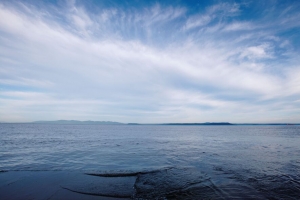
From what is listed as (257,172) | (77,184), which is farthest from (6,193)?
(257,172)

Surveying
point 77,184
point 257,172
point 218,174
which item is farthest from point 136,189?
point 257,172

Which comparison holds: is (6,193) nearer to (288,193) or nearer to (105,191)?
(105,191)

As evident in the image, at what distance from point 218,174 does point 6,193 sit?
1409 centimetres

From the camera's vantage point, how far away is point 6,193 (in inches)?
369

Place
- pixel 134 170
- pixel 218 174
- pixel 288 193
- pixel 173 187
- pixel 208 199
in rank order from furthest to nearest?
pixel 134 170, pixel 218 174, pixel 173 187, pixel 288 193, pixel 208 199

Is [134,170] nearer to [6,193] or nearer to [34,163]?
[6,193]

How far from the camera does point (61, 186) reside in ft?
35.0

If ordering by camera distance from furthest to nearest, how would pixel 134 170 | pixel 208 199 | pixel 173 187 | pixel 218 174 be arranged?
1. pixel 134 170
2. pixel 218 174
3. pixel 173 187
4. pixel 208 199

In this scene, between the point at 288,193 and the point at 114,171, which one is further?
the point at 114,171

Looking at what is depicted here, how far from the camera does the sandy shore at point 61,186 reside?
9.19m

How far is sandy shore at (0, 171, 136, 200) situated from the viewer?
9188 millimetres

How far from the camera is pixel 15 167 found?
15.3 m

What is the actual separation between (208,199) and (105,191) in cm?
576

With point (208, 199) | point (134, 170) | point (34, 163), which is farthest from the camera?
point (34, 163)
